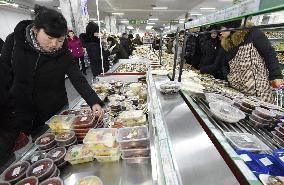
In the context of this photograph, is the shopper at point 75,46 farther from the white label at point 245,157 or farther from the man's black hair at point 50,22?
the white label at point 245,157

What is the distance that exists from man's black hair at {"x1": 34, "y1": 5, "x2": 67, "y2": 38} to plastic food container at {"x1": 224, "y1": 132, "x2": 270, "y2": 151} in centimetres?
170

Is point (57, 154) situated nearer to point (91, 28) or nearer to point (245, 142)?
point (245, 142)

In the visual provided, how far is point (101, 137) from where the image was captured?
1.76 meters

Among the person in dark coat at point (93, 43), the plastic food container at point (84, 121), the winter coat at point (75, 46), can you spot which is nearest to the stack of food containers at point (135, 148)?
the plastic food container at point (84, 121)

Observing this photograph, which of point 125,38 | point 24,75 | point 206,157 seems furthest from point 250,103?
point 125,38

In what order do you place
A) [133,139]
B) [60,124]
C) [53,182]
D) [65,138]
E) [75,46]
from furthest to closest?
[75,46]
[60,124]
[65,138]
[133,139]
[53,182]

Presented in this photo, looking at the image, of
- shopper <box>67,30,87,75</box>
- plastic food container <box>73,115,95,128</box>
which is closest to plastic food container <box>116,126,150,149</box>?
plastic food container <box>73,115,95,128</box>

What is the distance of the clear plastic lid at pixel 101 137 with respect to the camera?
1.69 m

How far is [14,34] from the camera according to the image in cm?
225

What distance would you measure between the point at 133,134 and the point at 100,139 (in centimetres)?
29

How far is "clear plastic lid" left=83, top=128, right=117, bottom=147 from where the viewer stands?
5.53 feet

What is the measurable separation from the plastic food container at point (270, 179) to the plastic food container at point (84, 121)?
1498mm

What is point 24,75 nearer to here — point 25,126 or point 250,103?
point 25,126

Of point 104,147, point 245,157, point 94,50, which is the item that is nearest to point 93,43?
point 94,50
